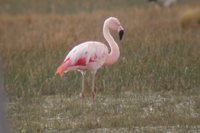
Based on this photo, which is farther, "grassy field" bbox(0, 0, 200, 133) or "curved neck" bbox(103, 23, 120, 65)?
"curved neck" bbox(103, 23, 120, 65)

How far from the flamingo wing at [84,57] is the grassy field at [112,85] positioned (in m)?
0.49

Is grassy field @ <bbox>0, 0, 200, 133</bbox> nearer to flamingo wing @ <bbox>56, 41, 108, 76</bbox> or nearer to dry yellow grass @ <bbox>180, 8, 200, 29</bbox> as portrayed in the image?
flamingo wing @ <bbox>56, 41, 108, 76</bbox>

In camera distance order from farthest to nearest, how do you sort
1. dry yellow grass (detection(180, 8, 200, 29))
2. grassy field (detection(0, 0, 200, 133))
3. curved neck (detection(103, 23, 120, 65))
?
dry yellow grass (detection(180, 8, 200, 29)) < curved neck (detection(103, 23, 120, 65)) < grassy field (detection(0, 0, 200, 133))

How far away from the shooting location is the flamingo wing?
404 inches

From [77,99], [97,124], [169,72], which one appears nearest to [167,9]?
[169,72]

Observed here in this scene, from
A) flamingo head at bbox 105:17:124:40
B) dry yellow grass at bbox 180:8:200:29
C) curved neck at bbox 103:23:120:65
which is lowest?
curved neck at bbox 103:23:120:65

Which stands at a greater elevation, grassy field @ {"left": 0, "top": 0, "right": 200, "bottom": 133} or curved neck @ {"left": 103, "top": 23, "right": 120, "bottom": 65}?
curved neck @ {"left": 103, "top": 23, "right": 120, "bottom": 65}

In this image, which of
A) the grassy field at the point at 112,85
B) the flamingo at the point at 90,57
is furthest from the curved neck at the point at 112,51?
the grassy field at the point at 112,85

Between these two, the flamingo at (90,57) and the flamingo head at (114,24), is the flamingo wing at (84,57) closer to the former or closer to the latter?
the flamingo at (90,57)

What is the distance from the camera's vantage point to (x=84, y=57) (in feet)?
34.1

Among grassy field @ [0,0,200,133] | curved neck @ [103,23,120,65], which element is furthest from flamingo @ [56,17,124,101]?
grassy field @ [0,0,200,133]

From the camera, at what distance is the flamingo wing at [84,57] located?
10.3m

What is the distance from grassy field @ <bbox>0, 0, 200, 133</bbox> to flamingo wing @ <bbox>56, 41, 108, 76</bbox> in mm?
492

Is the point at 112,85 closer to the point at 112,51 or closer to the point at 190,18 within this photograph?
the point at 112,51
